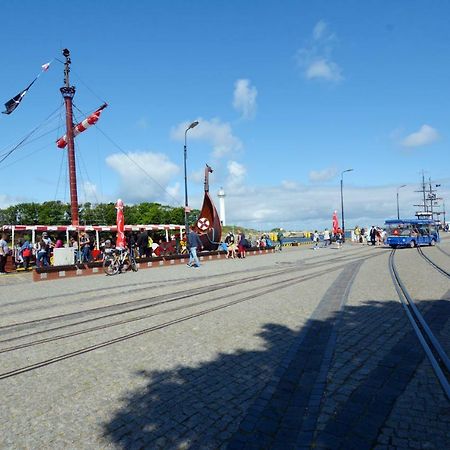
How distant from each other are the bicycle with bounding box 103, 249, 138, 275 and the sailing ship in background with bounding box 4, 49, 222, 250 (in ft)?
A: 33.8

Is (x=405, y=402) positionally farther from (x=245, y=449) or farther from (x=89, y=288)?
(x=89, y=288)

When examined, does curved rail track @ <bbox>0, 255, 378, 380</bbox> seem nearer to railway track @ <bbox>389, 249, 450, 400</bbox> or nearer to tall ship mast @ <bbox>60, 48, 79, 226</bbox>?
railway track @ <bbox>389, 249, 450, 400</bbox>

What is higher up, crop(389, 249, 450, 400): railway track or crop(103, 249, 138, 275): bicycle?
crop(103, 249, 138, 275): bicycle

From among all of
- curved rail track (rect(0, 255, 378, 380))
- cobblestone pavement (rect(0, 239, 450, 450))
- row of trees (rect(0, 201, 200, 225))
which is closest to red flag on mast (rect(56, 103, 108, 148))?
curved rail track (rect(0, 255, 378, 380))

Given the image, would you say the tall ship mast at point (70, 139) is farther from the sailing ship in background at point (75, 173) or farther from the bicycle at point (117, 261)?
the bicycle at point (117, 261)

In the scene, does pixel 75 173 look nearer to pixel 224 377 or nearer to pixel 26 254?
pixel 26 254

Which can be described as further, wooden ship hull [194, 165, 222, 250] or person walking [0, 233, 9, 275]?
wooden ship hull [194, 165, 222, 250]

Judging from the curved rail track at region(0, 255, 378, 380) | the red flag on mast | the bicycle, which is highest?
the red flag on mast

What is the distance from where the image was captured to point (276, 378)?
4410 millimetres

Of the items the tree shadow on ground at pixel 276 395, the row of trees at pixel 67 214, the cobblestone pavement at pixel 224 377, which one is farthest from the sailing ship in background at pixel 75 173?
the row of trees at pixel 67 214

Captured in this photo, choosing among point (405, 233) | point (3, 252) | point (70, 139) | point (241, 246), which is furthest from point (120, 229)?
point (405, 233)

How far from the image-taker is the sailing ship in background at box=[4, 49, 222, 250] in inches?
1141

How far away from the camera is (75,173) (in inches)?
1364

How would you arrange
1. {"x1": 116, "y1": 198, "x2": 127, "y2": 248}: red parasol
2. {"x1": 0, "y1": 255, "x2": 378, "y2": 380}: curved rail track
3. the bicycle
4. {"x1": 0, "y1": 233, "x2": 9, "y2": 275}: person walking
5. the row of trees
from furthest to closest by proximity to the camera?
the row of trees
{"x1": 116, "y1": 198, "x2": 127, "y2": 248}: red parasol
{"x1": 0, "y1": 233, "x2": 9, "y2": 275}: person walking
the bicycle
{"x1": 0, "y1": 255, "x2": 378, "y2": 380}: curved rail track
